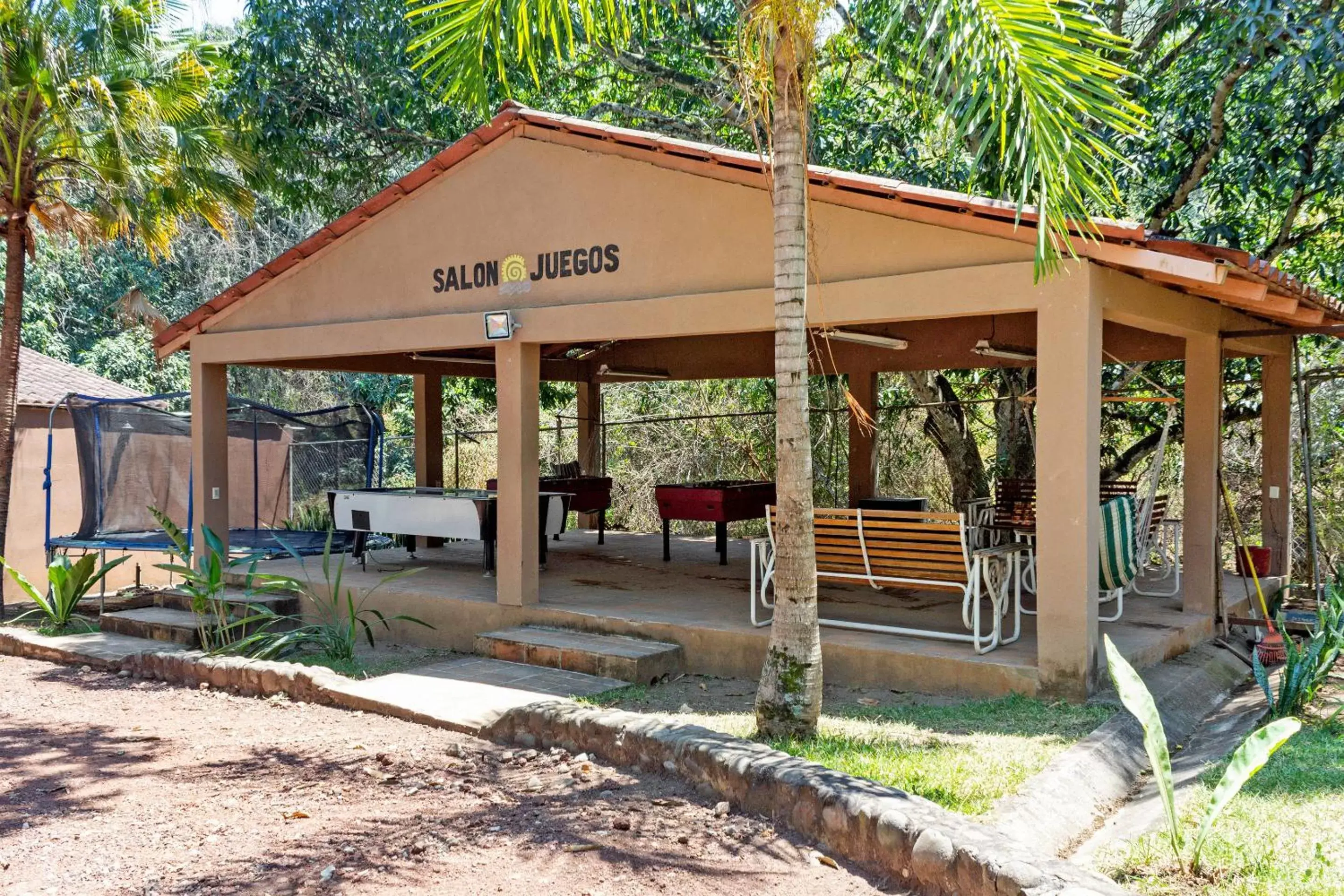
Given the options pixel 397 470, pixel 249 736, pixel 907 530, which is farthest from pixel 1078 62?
pixel 397 470

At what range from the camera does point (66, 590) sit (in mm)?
9750

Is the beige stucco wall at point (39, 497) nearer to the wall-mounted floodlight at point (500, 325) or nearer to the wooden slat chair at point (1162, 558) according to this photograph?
the wall-mounted floodlight at point (500, 325)

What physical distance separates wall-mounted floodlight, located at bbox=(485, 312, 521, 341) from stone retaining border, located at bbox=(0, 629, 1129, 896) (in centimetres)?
302

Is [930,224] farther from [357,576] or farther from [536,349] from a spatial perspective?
[357,576]

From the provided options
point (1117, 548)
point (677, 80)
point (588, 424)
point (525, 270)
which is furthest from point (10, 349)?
point (1117, 548)

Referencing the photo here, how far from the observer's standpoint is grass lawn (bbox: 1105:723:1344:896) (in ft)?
11.4

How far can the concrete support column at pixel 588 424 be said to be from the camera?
1509 cm

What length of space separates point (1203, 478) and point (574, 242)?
17.2 feet

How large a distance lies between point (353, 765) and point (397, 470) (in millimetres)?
18428

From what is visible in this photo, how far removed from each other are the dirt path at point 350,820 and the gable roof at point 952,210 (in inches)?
128

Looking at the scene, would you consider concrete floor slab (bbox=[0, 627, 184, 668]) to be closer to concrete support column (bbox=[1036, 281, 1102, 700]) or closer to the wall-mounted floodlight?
the wall-mounted floodlight

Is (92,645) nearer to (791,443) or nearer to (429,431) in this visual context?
(429,431)

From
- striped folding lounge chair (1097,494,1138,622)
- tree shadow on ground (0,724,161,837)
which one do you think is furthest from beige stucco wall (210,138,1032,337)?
tree shadow on ground (0,724,161,837)

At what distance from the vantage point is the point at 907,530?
7.06 meters
